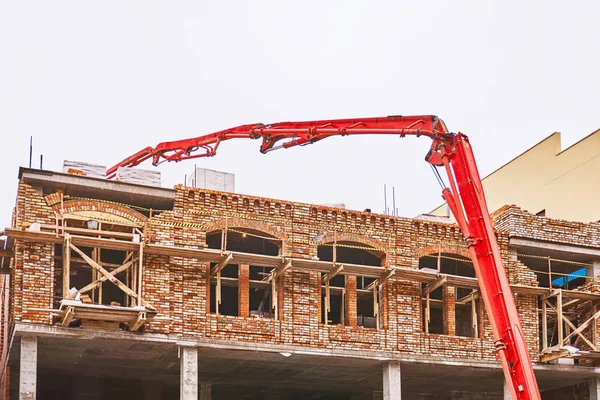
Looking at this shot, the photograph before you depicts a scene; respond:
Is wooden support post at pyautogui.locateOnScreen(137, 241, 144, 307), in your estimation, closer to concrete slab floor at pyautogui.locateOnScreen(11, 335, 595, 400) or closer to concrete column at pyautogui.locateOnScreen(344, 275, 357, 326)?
concrete slab floor at pyautogui.locateOnScreen(11, 335, 595, 400)

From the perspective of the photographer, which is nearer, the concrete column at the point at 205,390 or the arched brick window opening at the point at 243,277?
the arched brick window opening at the point at 243,277

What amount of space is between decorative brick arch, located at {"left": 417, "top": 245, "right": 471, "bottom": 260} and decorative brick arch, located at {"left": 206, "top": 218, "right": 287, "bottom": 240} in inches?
178

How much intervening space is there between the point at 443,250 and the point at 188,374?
900 centimetres

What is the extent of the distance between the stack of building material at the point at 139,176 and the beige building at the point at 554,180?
19568 mm

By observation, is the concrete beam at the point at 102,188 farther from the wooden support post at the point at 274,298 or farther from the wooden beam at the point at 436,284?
the wooden beam at the point at 436,284

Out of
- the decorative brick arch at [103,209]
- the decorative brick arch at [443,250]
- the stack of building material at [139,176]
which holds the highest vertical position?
the stack of building material at [139,176]

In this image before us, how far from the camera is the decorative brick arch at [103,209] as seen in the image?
26.9 meters

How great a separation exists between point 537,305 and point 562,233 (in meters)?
2.98

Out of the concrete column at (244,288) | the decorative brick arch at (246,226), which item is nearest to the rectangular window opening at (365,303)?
the decorative brick arch at (246,226)

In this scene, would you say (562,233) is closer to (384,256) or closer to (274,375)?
(384,256)

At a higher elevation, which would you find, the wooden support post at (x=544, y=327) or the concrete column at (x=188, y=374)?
the wooden support post at (x=544, y=327)

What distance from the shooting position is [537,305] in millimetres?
32250

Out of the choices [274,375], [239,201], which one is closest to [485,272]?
[239,201]

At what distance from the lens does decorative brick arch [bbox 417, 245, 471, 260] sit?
103ft
